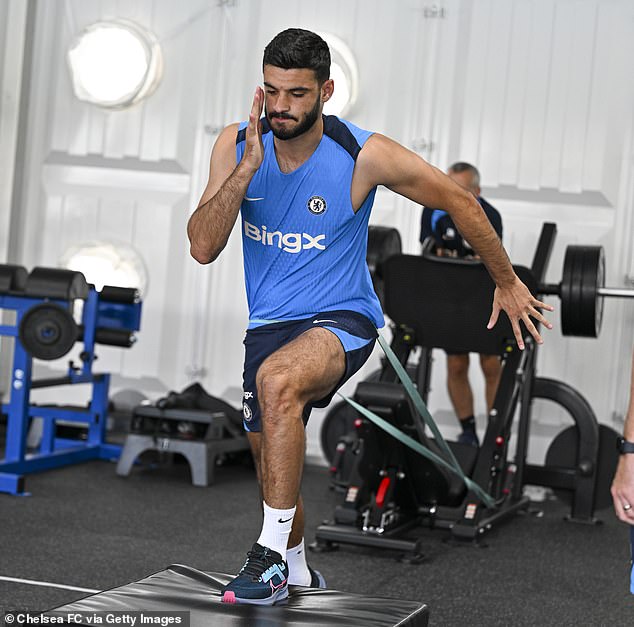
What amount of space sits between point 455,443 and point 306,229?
2363 millimetres

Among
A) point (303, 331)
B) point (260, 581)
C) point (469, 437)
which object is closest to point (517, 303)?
point (303, 331)

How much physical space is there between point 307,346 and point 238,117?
156 inches

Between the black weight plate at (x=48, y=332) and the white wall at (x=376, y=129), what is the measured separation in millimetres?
1604

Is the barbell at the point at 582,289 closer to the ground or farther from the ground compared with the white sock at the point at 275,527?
farther from the ground

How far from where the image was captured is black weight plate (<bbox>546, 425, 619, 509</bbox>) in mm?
5152

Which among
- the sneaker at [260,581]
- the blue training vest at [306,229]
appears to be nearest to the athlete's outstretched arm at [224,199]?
the blue training vest at [306,229]

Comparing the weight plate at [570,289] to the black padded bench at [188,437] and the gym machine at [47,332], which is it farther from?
the gym machine at [47,332]

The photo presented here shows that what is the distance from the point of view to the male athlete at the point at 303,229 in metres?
2.67

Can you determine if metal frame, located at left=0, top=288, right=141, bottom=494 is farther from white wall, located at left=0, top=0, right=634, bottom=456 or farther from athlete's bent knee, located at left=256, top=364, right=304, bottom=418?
athlete's bent knee, located at left=256, top=364, right=304, bottom=418

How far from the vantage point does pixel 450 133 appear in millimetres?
6184

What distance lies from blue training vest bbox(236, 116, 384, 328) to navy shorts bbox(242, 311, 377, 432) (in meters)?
0.03

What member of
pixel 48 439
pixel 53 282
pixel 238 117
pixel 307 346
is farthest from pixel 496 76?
pixel 307 346

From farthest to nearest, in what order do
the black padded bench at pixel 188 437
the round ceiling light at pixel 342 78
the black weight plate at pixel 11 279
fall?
the round ceiling light at pixel 342 78 < the black padded bench at pixel 188 437 < the black weight plate at pixel 11 279

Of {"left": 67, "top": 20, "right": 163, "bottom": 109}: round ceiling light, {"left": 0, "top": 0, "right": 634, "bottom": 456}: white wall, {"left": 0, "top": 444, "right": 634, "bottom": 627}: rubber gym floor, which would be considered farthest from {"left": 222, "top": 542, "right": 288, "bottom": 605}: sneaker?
{"left": 67, "top": 20, "right": 163, "bottom": 109}: round ceiling light
